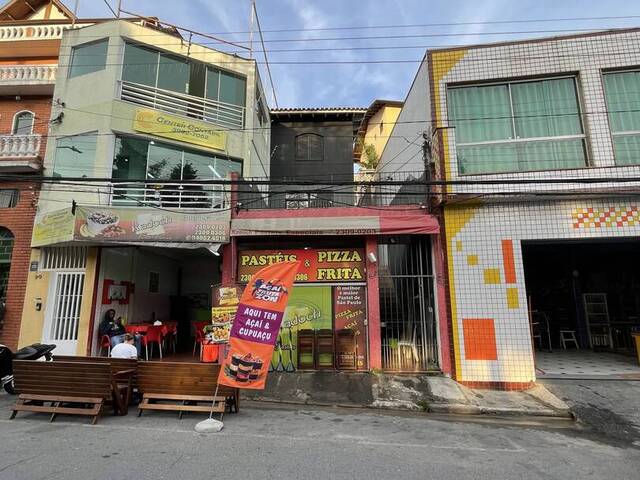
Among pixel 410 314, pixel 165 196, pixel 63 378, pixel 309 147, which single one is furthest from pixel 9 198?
pixel 410 314

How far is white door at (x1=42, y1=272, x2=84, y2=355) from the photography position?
1098cm

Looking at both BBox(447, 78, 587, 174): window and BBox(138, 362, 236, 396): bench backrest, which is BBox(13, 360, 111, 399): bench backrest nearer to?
BBox(138, 362, 236, 396): bench backrest

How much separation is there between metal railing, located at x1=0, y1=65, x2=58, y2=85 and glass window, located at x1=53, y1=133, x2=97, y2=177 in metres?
2.44

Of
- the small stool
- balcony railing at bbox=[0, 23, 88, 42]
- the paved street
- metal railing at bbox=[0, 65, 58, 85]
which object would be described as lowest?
the paved street

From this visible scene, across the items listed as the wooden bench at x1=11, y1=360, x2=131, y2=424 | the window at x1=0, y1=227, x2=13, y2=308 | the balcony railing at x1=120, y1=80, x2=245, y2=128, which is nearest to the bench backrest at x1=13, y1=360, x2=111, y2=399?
the wooden bench at x1=11, y1=360, x2=131, y2=424

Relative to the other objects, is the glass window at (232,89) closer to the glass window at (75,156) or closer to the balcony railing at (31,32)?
the glass window at (75,156)

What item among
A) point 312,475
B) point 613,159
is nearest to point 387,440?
point 312,475

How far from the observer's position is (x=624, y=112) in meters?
9.71

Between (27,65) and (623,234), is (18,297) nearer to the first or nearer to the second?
(27,65)

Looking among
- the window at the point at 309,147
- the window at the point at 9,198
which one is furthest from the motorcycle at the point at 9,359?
the window at the point at 309,147

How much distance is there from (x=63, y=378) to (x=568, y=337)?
1422cm

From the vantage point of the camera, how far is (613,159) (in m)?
9.41

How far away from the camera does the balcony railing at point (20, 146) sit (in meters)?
11.8

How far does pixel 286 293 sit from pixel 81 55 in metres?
11.2
